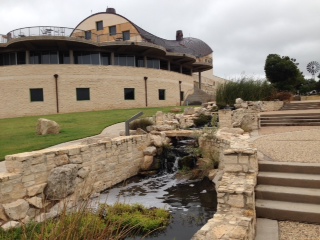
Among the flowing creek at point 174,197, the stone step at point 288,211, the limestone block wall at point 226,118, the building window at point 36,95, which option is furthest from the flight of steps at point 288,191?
the building window at point 36,95

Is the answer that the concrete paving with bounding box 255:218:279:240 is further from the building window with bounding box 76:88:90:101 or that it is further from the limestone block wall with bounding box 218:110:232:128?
the building window with bounding box 76:88:90:101

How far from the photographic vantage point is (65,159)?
27.7 ft

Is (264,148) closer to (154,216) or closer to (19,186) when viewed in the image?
(154,216)

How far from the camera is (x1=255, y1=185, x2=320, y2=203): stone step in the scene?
5316 millimetres

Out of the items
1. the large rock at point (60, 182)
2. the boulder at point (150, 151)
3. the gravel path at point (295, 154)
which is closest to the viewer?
the gravel path at point (295, 154)

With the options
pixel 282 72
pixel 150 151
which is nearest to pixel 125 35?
pixel 282 72

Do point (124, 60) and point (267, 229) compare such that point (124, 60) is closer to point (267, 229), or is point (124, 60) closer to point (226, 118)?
point (226, 118)

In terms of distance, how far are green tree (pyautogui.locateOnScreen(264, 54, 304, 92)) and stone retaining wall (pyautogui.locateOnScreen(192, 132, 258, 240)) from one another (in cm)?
2676

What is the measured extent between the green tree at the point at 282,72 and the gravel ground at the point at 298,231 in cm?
2757

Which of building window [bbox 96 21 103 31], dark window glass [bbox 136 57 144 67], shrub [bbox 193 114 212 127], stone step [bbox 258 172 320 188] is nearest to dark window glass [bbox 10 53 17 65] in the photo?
building window [bbox 96 21 103 31]

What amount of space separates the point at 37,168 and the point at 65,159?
3.14 ft

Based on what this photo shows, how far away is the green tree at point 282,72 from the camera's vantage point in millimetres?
30125

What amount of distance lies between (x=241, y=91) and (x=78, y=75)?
16.0 metres

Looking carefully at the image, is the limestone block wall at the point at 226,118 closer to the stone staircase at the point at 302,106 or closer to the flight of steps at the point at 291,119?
the flight of steps at the point at 291,119
